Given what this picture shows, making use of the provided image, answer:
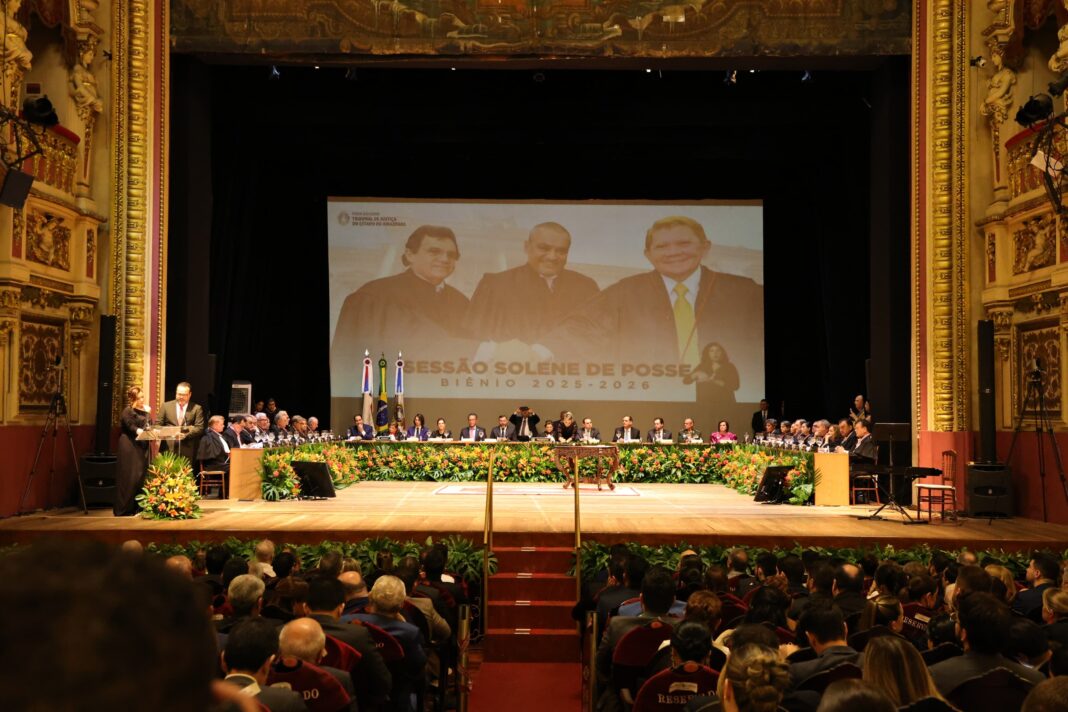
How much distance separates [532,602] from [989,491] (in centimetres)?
558

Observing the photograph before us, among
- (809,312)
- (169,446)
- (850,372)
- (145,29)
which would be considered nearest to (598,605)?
(169,446)

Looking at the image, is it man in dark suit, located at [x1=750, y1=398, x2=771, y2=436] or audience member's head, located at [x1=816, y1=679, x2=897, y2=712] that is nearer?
audience member's head, located at [x1=816, y1=679, x2=897, y2=712]

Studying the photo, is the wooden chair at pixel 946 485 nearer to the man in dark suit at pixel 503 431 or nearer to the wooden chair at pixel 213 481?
the man in dark suit at pixel 503 431

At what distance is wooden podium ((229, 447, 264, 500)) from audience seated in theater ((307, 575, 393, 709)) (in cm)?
885

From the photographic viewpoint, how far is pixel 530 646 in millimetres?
8234

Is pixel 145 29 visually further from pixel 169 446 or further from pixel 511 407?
pixel 511 407

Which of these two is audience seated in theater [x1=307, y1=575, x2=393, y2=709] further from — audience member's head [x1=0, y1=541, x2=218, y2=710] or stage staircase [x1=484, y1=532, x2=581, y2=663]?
stage staircase [x1=484, y1=532, x2=581, y2=663]

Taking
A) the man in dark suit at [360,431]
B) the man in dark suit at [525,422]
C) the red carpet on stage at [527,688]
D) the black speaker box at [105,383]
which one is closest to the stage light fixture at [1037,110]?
the red carpet on stage at [527,688]

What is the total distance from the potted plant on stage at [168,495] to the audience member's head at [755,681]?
802 centimetres

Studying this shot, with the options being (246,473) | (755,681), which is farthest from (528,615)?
(755,681)

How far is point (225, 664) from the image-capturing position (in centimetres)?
309

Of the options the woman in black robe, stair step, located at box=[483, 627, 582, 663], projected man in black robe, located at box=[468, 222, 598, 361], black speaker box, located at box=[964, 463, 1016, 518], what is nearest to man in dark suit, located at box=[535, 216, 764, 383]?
projected man in black robe, located at box=[468, 222, 598, 361]

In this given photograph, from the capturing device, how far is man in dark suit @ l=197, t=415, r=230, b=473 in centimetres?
1316

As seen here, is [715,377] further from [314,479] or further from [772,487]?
[314,479]
